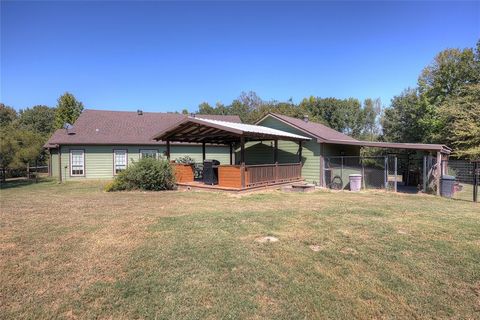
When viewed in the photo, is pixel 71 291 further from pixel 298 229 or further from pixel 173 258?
pixel 298 229

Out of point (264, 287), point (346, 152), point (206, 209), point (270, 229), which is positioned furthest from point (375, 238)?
point (346, 152)

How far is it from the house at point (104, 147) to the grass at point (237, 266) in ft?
41.2

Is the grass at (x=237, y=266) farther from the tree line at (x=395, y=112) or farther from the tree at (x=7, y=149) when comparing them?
the tree line at (x=395, y=112)

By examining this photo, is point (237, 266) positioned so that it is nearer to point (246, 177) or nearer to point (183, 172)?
point (246, 177)

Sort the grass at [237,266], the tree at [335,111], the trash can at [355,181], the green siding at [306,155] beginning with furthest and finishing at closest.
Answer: the tree at [335,111] → the green siding at [306,155] → the trash can at [355,181] → the grass at [237,266]

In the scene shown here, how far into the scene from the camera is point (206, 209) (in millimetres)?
8352

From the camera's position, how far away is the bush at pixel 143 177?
1269 centimetres

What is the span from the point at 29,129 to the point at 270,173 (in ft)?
144

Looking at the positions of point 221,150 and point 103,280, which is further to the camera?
point 221,150

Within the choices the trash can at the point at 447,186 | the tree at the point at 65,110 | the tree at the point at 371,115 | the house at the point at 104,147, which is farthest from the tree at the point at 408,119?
the tree at the point at 65,110

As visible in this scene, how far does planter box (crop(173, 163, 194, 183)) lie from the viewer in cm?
1436

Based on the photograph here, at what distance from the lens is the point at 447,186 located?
12.1 m

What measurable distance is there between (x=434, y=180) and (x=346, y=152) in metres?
6.08

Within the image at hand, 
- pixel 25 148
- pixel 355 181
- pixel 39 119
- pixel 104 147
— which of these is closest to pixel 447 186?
pixel 355 181
